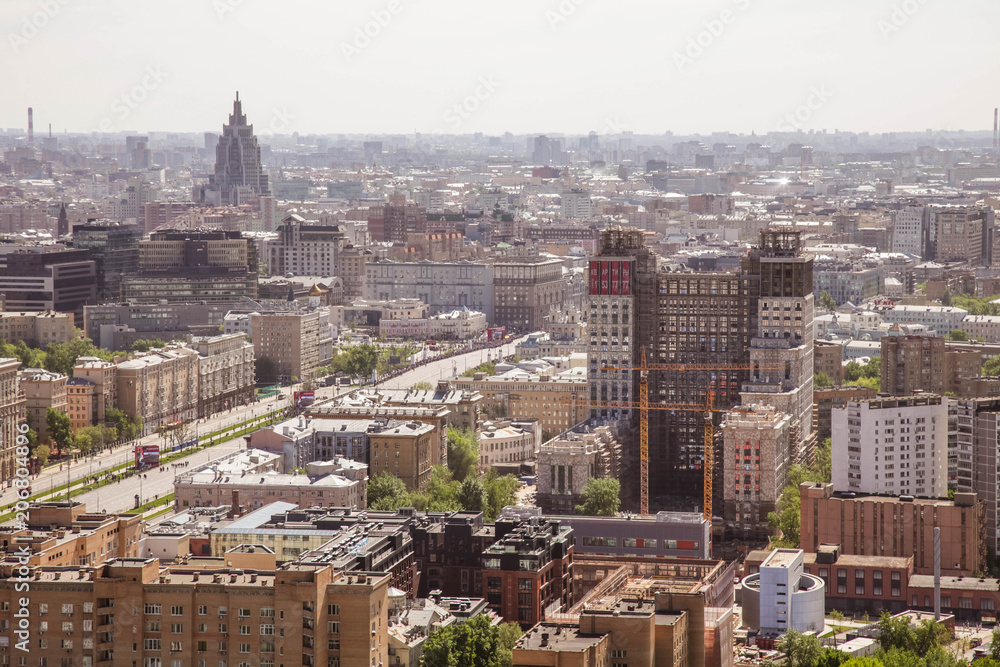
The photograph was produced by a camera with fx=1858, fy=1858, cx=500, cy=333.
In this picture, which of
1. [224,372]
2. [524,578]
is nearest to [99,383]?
[224,372]

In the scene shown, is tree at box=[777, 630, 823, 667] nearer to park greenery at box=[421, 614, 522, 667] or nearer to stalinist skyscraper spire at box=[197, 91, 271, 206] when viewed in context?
park greenery at box=[421, 614, 522, 667]

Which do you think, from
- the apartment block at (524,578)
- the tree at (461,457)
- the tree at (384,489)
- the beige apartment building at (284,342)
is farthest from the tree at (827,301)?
the apartment block at (524,578)

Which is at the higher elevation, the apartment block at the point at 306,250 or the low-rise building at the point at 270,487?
the apartment block at the point at 306,250

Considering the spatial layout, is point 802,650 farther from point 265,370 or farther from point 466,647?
point 265,370

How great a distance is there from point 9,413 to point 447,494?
1713 centimetres

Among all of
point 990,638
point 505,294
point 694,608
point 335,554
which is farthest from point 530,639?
point 505,294

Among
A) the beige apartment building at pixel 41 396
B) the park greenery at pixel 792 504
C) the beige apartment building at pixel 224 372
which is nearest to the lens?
the park greenery at pixel 792 504

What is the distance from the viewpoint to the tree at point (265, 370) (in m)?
88.5

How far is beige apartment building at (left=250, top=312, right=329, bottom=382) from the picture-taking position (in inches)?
3519

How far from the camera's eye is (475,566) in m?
44.3

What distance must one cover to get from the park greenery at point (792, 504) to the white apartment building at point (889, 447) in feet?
5.23

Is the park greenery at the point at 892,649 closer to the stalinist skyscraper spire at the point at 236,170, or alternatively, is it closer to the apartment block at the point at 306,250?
the apartment block at the point at 306,250

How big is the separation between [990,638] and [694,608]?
11.4m

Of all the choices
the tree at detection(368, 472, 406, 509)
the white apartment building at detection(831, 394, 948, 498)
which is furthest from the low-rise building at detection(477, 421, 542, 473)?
the white apartment building at detection(831, 394, 948, 498)
